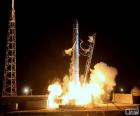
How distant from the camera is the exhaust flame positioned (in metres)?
40.1

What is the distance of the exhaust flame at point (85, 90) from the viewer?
132ft

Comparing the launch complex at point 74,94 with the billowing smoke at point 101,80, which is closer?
the launch complex at point 74,94

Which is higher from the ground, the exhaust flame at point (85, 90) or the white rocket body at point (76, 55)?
the white rocket body at point (76, 55)

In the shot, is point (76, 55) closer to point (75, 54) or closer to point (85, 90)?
point (75, 54)

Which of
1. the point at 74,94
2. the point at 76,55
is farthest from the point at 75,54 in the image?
the point at 74,94

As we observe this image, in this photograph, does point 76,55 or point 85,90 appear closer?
point 76,55

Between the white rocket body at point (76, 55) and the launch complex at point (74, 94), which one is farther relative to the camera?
the white rocket body at point (76, 55)

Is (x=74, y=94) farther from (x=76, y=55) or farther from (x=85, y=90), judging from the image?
(x=76, y=55)

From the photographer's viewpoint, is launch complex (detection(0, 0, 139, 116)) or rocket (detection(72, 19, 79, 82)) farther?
rocket (detection(72, 19, 79, 82))

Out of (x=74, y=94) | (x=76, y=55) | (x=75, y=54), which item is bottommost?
(x=74, y=94)

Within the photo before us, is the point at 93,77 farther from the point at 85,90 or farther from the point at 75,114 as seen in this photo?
the point at 75,114

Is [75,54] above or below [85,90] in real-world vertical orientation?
above

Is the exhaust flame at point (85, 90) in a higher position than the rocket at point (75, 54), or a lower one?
lower

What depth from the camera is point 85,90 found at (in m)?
41.9
